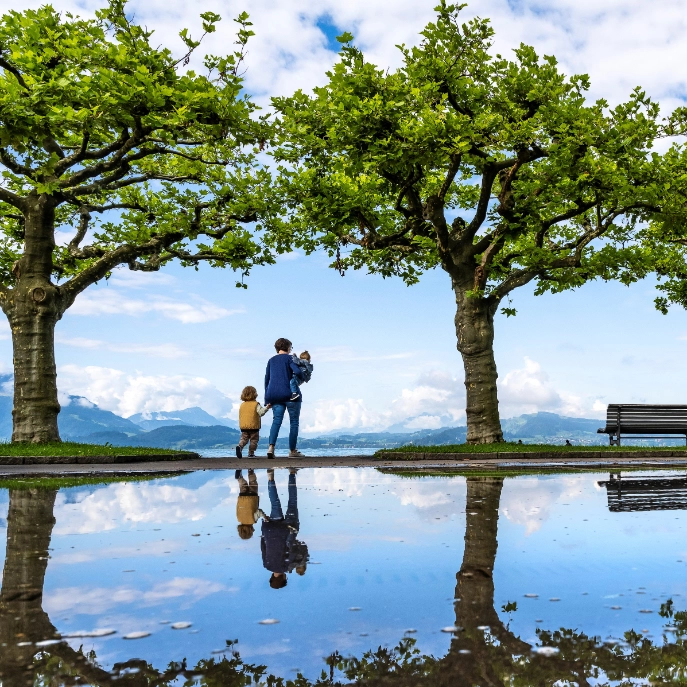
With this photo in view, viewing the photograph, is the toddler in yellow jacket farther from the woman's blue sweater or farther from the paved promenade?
the paved promenade

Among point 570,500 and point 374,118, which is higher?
point 374,118

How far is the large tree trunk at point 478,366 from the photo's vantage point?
815 inches

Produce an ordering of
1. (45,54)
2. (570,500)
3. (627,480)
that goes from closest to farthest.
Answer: (570,500) < (627,480) < (45,54)

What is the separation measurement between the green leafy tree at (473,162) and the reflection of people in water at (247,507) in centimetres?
936

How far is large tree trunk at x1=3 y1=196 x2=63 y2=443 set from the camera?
19.0m

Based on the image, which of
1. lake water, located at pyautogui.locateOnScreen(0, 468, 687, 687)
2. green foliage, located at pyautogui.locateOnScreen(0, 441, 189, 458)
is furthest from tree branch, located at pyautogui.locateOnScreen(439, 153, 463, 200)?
lake water, located at pyautogui.locateOnScreen(0, 468, 687, 687)

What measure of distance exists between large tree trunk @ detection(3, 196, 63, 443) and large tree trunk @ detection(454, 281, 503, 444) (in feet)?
35.8

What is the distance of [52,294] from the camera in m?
19.5

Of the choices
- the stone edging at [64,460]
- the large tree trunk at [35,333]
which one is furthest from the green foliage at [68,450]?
the large tree trunk at [35,333]

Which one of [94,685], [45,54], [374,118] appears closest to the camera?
[94,685]

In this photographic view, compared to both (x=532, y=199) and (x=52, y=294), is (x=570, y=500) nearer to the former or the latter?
(x=532, y=199)

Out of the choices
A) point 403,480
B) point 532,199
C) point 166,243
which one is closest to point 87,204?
point 166,243

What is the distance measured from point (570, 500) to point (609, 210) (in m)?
14.6

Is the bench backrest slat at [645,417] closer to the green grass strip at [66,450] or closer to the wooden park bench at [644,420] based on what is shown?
the wooden park bench at [644,420]
